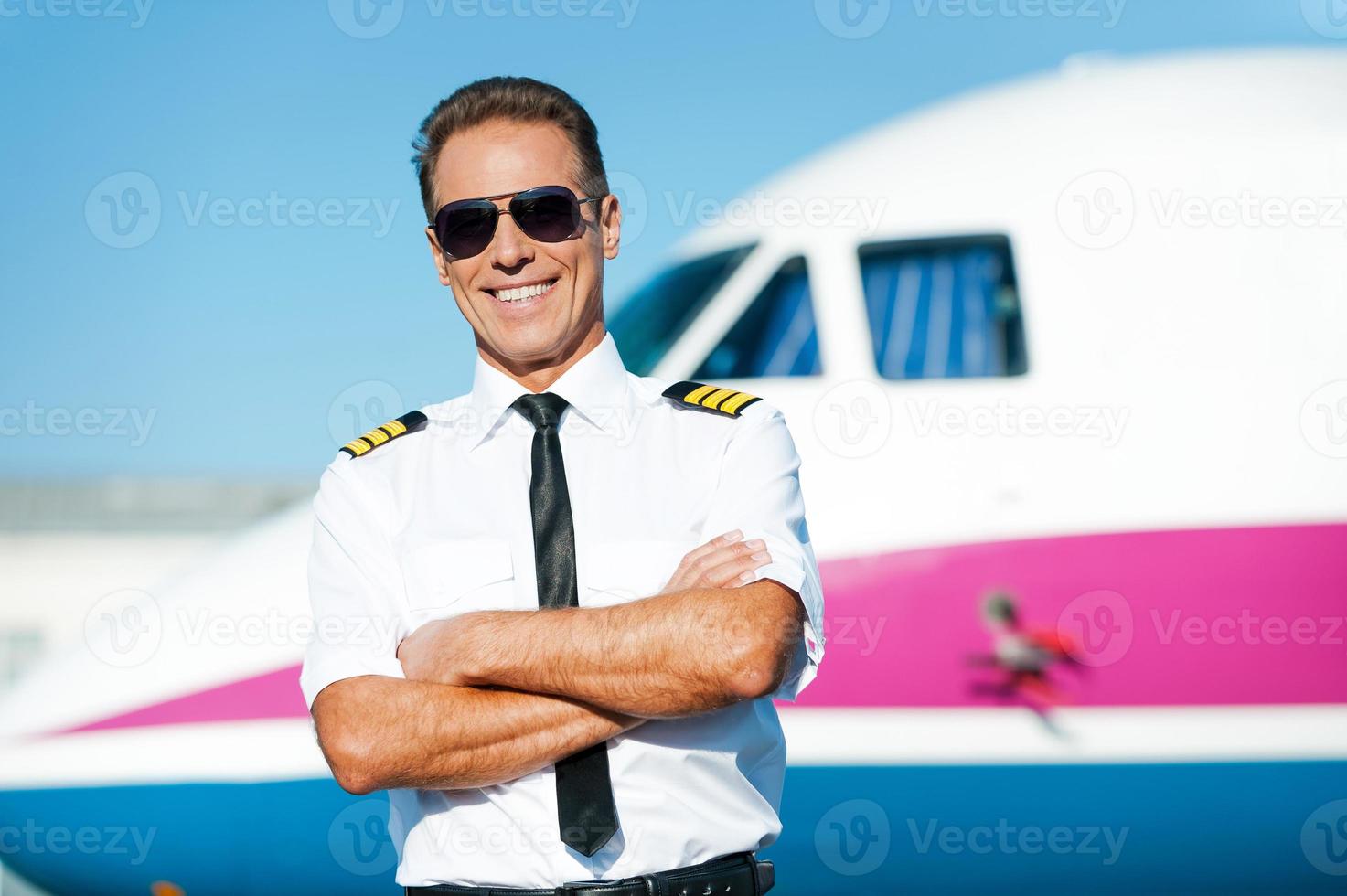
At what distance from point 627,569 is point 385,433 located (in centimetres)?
66

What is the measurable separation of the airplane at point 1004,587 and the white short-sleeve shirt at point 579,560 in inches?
78.2

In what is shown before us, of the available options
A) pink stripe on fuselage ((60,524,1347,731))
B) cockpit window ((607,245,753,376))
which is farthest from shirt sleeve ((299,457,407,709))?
cockpit window ((607,245,753,376))

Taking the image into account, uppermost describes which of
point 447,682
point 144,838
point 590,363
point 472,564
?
point 590,363

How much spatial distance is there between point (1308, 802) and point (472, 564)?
3.71 m

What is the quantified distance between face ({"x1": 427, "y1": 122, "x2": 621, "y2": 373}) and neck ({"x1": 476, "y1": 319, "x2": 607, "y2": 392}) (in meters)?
0.02

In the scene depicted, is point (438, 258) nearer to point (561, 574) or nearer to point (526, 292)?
point (526, 292)

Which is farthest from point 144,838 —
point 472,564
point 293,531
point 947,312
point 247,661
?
point 947,312

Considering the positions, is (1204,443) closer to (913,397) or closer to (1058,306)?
(1058,306)

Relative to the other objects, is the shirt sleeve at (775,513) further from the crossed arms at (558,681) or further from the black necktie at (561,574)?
the black necktie at (561,574)

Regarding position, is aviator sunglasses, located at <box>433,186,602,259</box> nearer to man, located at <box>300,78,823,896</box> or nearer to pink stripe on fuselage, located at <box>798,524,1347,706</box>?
man, located at <box>300,78,823,896</box>

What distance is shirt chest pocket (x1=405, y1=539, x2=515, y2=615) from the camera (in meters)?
2.66

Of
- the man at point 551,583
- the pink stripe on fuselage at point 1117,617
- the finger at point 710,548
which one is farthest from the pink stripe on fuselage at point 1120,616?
the finger at point 710,548

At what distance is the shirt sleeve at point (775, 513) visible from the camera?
2.51 m

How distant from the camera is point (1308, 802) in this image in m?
4.85
